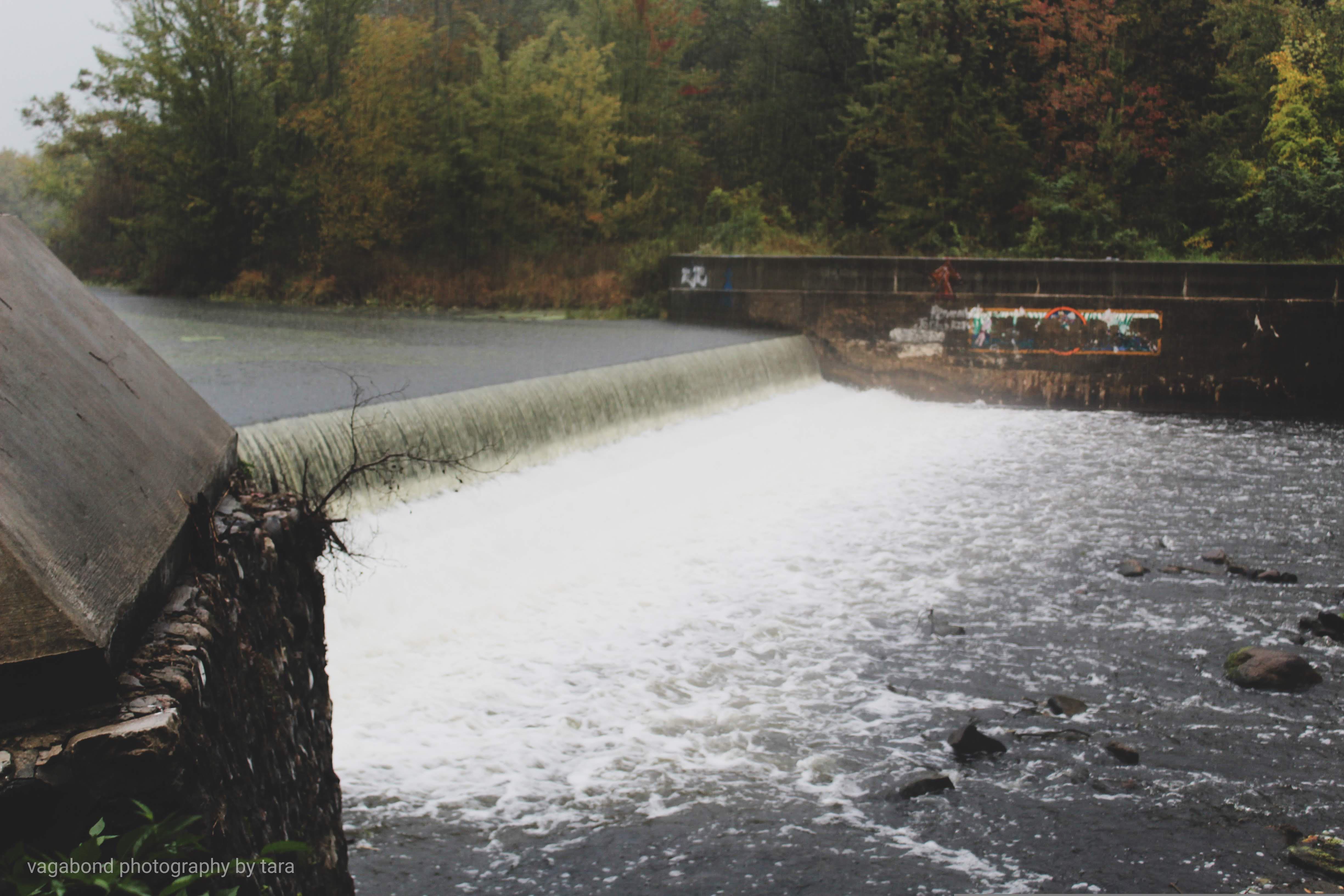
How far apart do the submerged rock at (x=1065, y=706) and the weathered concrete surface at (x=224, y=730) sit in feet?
11.8

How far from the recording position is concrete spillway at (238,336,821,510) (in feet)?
24.1

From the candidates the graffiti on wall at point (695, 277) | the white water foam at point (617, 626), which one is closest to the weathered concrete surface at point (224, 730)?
Answer: the white water foam at point (617, 626)

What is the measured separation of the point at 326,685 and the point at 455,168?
2855cm

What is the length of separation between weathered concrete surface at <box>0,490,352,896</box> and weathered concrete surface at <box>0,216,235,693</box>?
84 millimetres

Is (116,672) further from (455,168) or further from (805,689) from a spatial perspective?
(455,168)

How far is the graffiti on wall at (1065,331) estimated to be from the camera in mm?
16922

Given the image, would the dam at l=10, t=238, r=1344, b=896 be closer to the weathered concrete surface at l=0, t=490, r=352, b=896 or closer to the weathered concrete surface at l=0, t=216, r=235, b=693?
the weathered concrete surface at l=0, t=490, r=352, b=896

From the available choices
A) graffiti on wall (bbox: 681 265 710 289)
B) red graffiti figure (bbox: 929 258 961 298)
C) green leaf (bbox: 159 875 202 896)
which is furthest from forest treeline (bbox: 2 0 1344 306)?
green leaf (bbox: 159 875 202 896)

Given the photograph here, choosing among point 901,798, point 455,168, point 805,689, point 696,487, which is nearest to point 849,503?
point 696,487

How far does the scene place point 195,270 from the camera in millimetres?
31031

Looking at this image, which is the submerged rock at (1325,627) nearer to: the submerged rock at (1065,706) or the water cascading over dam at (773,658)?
the water cascading over dam at (773,658)

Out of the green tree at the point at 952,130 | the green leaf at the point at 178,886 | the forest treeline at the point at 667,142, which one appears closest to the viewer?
the green leaf at the point at 178,886

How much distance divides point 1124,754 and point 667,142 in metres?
30.9

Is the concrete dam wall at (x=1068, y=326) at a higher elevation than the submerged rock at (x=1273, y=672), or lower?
higher
